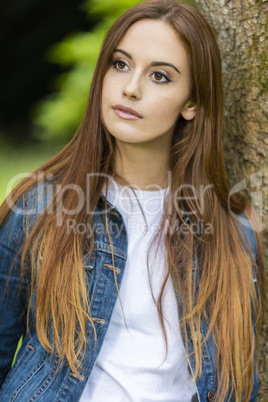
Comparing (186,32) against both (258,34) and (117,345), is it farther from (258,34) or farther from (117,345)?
(117,345)

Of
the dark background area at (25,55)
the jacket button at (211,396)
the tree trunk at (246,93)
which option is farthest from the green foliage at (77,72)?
the dark background area at (25,55)

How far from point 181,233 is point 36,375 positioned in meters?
0.79

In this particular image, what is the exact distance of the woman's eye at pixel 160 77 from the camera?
2.05m

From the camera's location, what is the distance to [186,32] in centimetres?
202

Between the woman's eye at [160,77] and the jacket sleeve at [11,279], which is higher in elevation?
the woman's eye at [160,77]

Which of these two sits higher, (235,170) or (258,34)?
(258,34)

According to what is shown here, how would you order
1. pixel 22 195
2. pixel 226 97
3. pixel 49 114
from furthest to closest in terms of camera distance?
pixel 49 114
pixel 226 97
pixel 22 195

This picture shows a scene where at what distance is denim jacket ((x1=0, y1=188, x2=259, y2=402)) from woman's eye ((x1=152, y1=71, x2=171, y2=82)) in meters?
0.53

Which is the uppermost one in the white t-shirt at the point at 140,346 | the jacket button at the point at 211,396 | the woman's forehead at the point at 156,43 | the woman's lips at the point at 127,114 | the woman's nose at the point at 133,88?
the woman's forehead at the point at 156,43

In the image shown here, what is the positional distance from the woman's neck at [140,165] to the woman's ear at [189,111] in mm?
174

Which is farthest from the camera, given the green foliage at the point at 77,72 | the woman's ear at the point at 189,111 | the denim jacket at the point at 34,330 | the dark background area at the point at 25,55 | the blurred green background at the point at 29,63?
the dark background area at the point at 25,55

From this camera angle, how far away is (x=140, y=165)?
88.0 inches

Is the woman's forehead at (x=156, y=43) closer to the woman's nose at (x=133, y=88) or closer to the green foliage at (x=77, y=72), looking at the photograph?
the woman's nose at (x=133, y=88)

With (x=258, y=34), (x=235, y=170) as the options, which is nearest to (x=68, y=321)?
(x=235, y=170)
